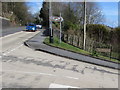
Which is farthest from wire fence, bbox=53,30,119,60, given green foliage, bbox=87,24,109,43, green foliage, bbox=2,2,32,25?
green foliage, bbox=2,2,32,25

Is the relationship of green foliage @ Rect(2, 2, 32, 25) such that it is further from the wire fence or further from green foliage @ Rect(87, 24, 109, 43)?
the wire fence

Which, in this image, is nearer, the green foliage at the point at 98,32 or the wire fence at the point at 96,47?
the wire fence at the point at 96,47

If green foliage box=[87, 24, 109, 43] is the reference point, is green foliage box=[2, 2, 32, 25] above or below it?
above

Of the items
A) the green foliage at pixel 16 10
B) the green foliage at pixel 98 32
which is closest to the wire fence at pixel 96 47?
the green foliage at pixel 98 32

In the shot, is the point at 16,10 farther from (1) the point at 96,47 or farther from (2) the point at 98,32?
(1) the point at 96,47

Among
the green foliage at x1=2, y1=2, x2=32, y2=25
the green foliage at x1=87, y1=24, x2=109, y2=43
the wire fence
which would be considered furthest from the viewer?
the green foliage at x1=2, y1=2, x2=32, y2=25

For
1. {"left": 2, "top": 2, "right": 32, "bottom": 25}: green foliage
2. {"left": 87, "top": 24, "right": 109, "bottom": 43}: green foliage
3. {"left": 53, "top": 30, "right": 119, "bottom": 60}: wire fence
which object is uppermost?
{"left": 2, "top": 2, "right": 32, "bottom": 25}: green foliage

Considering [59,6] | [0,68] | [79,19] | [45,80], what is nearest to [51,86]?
[45,80]

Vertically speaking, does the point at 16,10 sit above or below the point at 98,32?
above

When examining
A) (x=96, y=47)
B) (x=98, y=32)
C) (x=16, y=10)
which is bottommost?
(x=96, y=47)

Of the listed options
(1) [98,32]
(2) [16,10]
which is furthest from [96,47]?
(2) [16,10]

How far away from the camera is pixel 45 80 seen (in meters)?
7.43

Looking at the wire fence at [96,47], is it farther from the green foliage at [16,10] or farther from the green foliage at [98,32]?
the green foliage at [16,10]

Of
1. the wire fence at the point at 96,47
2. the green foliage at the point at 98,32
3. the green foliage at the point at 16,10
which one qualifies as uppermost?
the green foliage at the point at 16,10
